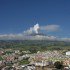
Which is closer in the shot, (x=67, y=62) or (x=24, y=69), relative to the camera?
(x=24, y=69)

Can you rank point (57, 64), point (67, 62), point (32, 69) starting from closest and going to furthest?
point (32, 69) < point (57, 64) < point (67, 62)

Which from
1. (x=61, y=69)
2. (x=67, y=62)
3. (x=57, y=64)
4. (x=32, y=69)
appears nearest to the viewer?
(x=32, y=69)

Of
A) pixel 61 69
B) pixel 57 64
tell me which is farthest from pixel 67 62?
pixel 61 69

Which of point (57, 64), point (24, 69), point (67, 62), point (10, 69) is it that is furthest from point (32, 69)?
point (67, 62)

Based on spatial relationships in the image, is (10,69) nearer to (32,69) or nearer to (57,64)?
(32,69)

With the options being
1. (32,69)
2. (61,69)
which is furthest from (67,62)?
(32,69)

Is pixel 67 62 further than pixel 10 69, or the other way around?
pixel 67 62

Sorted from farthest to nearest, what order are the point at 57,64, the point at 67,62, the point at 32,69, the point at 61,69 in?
the point at 67,62 < the point at 57,64 < the point at 61,69 < the point at 32,69

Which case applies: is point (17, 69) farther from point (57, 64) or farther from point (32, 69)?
point (57, 64)

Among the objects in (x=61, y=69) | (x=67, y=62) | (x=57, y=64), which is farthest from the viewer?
(x=67, y=62)
